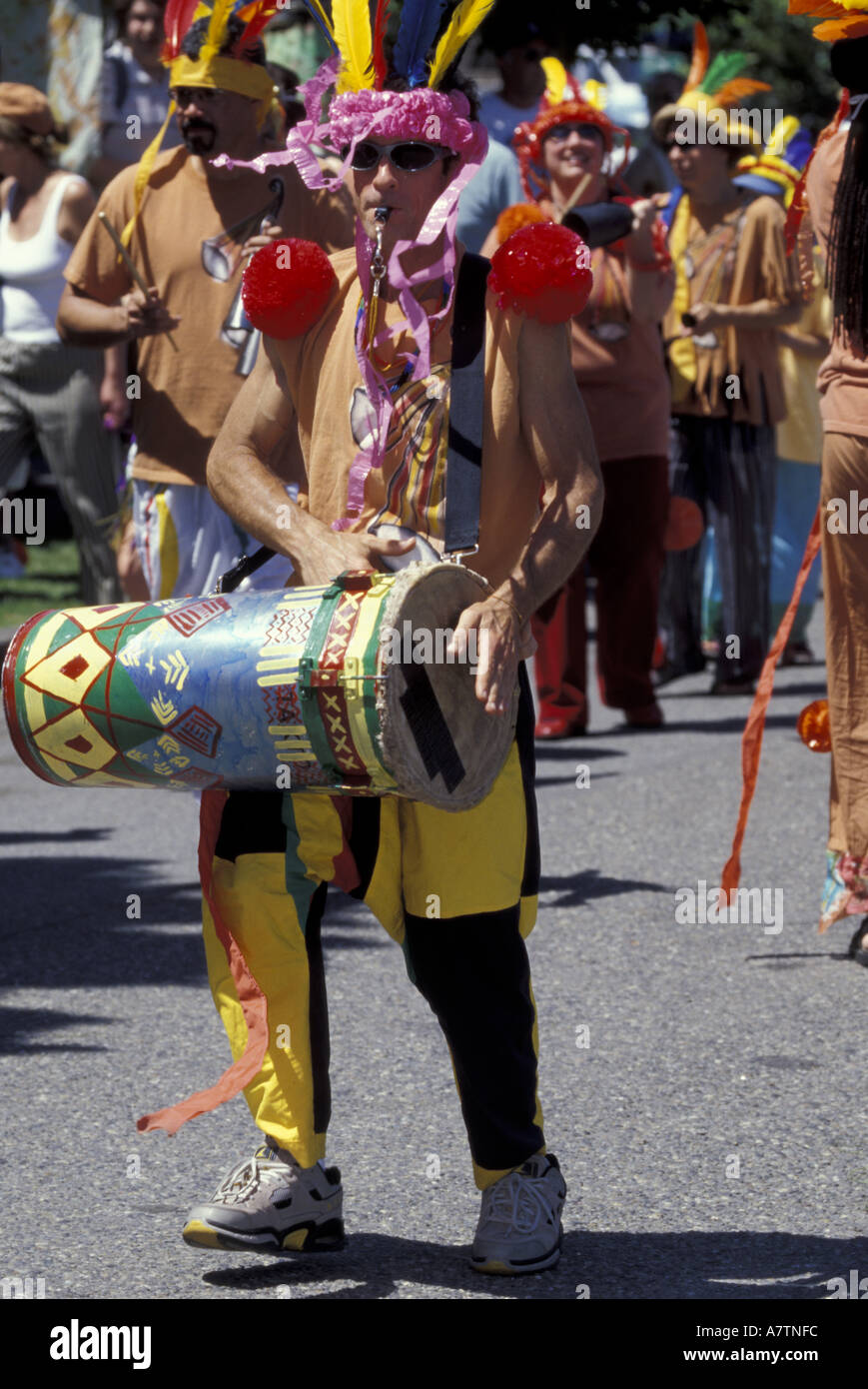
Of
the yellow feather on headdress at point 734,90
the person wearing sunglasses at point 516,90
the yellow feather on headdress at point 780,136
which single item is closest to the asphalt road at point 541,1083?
the yellow feather on headdress at point 734,90

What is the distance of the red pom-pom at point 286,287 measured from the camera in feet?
12.0

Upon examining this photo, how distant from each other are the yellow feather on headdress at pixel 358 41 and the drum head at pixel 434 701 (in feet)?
2.62

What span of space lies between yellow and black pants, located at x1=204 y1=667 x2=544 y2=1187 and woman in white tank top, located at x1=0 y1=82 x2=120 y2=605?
4837mm

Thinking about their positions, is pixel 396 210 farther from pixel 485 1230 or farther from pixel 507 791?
pixel 485 1230

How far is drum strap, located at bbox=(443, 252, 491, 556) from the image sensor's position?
3.53m

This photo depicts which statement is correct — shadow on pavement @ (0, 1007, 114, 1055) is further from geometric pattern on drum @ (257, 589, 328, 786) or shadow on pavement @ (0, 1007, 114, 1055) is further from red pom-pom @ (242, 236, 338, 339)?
red pom-pom @ (242, 236, 338, 339)

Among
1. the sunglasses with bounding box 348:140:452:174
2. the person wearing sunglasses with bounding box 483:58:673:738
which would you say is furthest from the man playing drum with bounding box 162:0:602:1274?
the person wearing sunglasses with bounding box 483:58:673:738

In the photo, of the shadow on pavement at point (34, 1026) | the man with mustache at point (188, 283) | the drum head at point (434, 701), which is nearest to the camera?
Result: the drum head at point (434, 701)

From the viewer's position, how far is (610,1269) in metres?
3.63

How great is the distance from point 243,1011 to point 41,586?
10029 millimetres

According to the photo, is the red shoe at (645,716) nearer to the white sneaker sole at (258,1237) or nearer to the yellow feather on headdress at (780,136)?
the yellow feather on headdress at (780,136)

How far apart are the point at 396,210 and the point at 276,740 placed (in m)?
0.85
